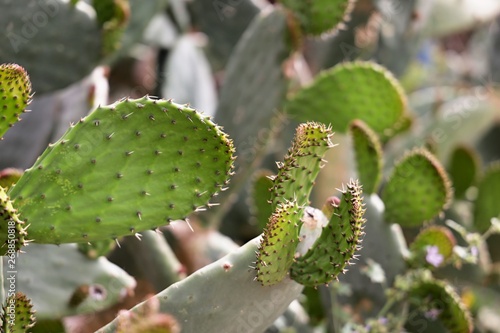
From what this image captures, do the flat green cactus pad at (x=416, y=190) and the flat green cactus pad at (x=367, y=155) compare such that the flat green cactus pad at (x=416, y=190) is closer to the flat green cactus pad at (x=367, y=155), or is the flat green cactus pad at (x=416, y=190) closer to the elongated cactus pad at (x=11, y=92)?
the flat green cactus pad at (x=367, y=155)

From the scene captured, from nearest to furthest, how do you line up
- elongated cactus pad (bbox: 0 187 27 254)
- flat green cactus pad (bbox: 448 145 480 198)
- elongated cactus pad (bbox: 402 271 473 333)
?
elongated cactus pad (bbox: 0 187 27 254), elongated cactus pad (bbox: 402 271 473 333), flat green cactus pad (bbox: 448 145 480 198)

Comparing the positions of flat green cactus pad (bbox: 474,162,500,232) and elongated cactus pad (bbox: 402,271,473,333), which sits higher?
elongated cactus pad (bbox: 402,271,473,333)

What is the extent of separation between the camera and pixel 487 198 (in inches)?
85.7

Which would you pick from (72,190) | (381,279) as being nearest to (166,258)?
(381,279)

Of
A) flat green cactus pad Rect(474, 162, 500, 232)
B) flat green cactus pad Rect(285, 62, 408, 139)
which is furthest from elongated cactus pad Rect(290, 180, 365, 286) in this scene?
flat green cactus pad Rect(474, 162, 500, 232)

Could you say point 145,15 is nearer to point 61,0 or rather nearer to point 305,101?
point 61,0

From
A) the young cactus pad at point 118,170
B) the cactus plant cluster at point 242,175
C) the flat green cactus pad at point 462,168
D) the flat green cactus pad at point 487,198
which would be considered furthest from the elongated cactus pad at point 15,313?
the flat green cactus pad at point 462,168

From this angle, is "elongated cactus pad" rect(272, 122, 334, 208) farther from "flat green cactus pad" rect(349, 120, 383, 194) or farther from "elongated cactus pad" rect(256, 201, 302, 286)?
"flat green cactus pad" rect(349, 120, 383, 194)

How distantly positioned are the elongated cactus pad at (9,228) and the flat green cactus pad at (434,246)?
80cm

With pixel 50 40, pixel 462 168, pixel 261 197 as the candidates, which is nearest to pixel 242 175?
pixel 261 197

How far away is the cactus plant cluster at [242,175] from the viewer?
3.99 feet

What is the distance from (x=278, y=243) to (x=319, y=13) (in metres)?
0.96

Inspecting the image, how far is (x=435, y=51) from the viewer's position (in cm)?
335

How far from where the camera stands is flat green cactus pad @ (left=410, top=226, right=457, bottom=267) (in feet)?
5.26
